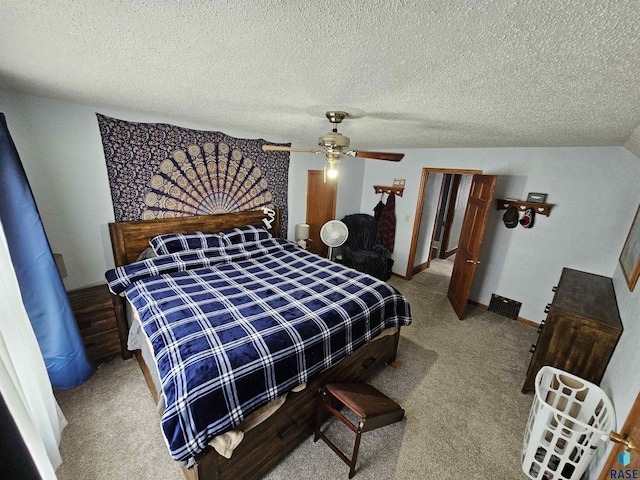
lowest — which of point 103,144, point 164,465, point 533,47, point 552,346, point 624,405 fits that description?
point 164,465

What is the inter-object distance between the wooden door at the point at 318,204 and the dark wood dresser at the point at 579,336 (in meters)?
2.87

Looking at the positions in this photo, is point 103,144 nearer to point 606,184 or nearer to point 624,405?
point 624,405

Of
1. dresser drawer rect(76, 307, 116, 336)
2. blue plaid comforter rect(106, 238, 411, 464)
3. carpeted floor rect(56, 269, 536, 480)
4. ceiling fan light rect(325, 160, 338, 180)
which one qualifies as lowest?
carpeted floor rect(56, 269, 536, 480)

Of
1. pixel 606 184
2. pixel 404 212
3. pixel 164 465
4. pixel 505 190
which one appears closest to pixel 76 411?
pixel 164 465

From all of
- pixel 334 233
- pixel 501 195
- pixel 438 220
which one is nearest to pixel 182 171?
pixel 334 233

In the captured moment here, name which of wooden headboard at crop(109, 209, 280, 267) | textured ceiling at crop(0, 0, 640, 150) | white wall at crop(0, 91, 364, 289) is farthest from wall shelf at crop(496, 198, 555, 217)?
white wall at crop(0, 91, 364, 289)

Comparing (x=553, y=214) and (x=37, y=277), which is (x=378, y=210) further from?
(x=37, y=277)

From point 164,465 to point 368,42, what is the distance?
7.76 feet

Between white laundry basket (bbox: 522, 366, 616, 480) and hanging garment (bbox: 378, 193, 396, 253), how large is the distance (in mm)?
2752

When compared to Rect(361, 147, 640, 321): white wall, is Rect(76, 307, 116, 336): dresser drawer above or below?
below

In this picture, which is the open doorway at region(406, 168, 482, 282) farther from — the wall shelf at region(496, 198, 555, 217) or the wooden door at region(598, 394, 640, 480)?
the wooden door at region(598, 394, 640, 480)

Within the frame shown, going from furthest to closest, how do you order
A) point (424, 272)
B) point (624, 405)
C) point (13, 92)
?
point (424, 272)
point (13, 92)
point (624, 405)

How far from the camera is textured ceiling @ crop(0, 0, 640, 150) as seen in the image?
2.15ft

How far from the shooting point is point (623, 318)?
1.83 meters
